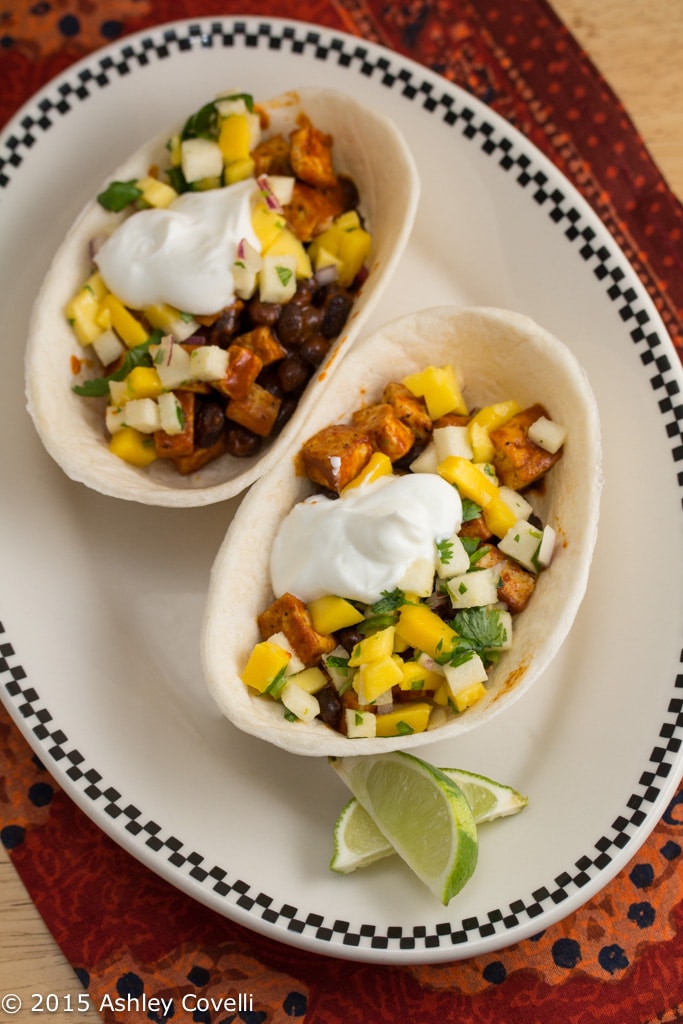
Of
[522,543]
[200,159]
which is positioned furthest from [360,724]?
[200,159]

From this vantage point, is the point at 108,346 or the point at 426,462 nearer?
the point at 426,462

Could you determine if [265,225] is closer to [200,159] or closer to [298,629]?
[200,159]

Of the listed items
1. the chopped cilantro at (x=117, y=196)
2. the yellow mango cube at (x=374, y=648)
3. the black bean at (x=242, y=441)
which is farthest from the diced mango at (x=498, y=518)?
the chopped cilantro at (x=117, y=196)

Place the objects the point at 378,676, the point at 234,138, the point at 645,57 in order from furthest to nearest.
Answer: the point at 645,57
the point at 234,138
the point at 378,676

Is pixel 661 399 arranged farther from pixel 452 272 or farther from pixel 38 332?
pixel 38 332

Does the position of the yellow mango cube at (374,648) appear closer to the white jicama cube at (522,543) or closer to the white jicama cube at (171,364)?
the white jicama cube at (522,543)

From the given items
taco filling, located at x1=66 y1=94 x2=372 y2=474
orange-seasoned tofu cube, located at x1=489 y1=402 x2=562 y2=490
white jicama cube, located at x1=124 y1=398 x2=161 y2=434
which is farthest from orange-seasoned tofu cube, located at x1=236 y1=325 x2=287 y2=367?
orange-seasoned tofu cube, located at x1=489 y1=402 x2=562 y2=490
